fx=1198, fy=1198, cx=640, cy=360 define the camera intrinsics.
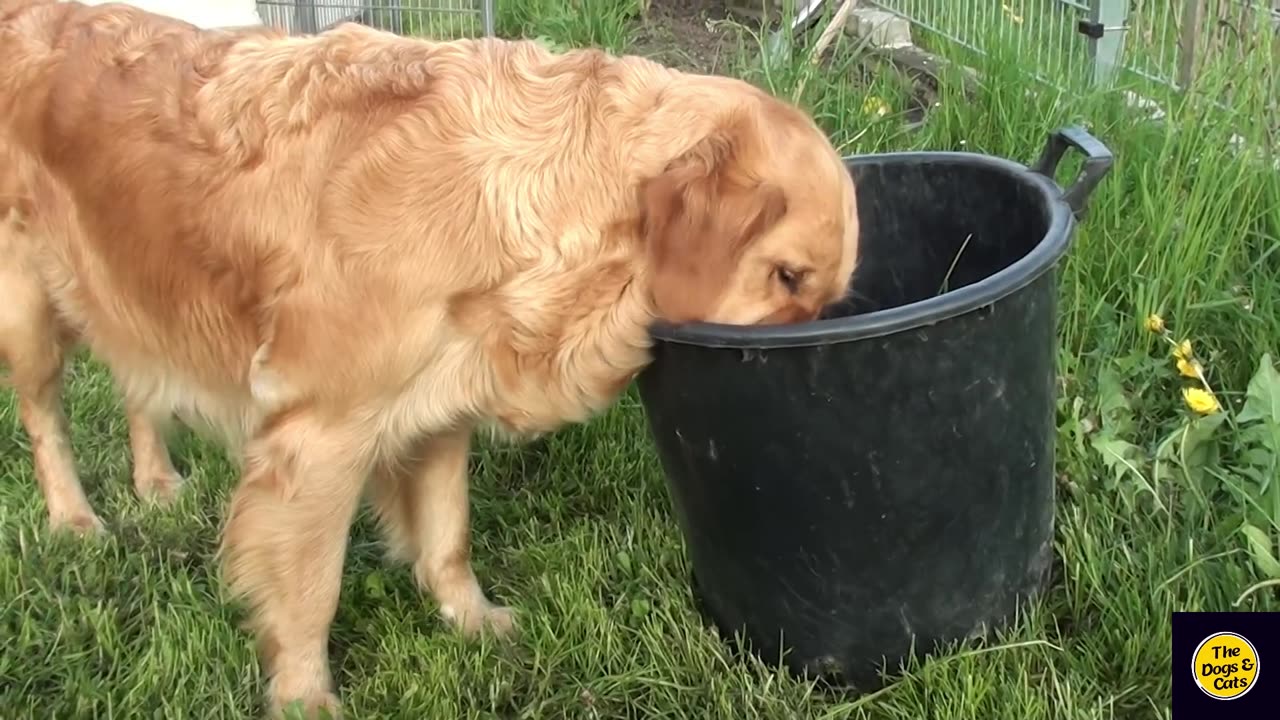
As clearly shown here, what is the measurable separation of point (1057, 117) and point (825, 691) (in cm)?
196

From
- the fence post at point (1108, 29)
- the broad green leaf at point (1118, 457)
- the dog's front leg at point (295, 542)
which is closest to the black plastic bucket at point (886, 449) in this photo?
the broad green leaf at point (1118, 457)

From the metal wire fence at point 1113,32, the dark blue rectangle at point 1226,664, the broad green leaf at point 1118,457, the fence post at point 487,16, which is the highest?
the metal wire fence at point 1113,32

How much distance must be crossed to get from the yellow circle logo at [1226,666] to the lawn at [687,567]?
0.24 feet

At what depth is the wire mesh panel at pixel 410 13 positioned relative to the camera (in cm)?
537

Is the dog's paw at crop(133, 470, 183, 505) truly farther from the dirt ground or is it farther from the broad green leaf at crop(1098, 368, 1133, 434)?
the dirt ground

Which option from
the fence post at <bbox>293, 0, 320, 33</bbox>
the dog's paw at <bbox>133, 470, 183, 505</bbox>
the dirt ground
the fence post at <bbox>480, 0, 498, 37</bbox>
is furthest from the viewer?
the fence post at <bbox>293, 0, 320, 33</bbox>

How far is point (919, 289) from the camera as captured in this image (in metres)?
2.85

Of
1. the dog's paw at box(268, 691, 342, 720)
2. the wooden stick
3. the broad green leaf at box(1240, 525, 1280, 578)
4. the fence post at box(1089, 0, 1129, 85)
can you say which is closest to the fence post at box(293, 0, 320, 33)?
the wooden stick

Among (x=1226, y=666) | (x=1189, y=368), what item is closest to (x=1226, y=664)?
(x=1226, y=666)

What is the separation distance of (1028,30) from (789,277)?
254cm

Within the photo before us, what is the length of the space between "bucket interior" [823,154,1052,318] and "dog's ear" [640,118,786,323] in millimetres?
464

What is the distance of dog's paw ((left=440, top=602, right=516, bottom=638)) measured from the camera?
273cm

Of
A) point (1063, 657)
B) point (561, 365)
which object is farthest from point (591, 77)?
point (1063, 657)

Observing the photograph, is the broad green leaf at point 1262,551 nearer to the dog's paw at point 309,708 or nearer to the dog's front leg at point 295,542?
the dog's front leg at point 295,542
